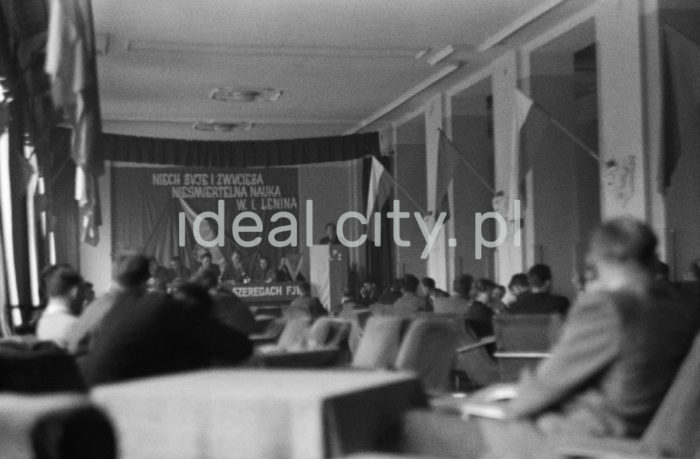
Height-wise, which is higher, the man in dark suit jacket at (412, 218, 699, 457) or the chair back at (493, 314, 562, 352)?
the man in dark suit jacket at (412, 218, 699, 457)

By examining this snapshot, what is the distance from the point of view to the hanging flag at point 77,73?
6.91 meters

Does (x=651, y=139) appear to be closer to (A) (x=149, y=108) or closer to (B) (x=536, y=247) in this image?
(B) (x=536, y=247)

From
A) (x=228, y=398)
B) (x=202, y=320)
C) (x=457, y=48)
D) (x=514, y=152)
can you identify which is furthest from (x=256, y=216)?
(x=228, y=398)

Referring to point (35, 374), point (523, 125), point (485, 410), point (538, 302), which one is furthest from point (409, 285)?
point (35, 374)

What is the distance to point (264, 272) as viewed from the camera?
19375 millimetres

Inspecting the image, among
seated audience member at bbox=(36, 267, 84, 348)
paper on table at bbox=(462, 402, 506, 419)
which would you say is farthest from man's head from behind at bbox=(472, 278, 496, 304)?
paper on table at bbox=(462, 402, 506, 419)

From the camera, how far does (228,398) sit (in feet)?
8.11

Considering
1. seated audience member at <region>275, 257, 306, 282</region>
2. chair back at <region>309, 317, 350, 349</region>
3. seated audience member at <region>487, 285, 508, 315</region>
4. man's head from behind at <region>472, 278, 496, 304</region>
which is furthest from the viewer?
seated audience member at <region>275, 257, 306, 282</region>

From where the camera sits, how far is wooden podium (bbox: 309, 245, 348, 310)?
58.0 ft

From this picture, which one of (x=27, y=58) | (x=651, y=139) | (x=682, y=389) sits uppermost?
(x=27, y=58)

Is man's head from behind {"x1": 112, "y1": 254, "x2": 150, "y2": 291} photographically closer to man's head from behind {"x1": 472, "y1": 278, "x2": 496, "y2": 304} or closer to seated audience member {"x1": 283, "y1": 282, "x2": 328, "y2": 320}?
seated audience member {"x1": 283, "y1": 282, "x2": 328, "y2": 320}

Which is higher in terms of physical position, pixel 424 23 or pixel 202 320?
pixel 424 23

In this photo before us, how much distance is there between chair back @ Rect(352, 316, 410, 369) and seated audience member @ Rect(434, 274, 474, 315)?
189 inches

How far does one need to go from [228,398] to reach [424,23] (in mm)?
10187
